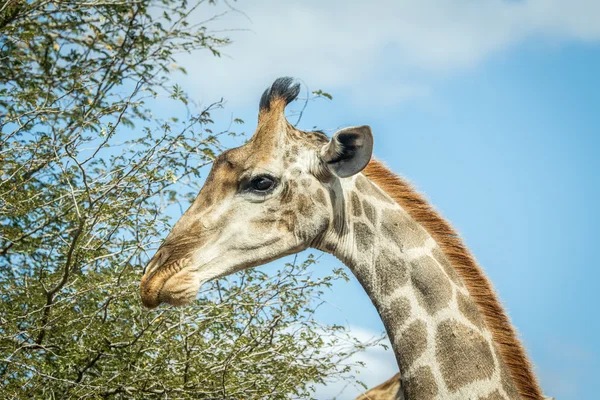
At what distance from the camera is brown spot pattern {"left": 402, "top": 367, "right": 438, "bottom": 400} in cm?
387

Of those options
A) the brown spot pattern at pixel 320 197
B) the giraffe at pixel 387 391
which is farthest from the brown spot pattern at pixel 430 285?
the giraffe at pixel 387 391

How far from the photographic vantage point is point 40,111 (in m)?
6.55

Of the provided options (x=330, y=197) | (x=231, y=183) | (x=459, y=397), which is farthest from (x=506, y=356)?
(x=231, y=183)

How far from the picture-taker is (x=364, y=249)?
420 centimetres

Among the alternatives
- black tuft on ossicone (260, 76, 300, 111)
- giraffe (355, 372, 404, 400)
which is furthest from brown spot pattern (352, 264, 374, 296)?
giraffe (355, 372, 404, 400)

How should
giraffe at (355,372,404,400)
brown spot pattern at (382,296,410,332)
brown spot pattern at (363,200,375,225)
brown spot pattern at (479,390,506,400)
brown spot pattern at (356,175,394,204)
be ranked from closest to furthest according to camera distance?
brown spot pattern at (479,390,506,400) → brown spot pattern at (382,296,410,332) → brown spot pattern at (363,200,375,225) → brown spot pattern at (356,175,394,204) → giraffe at (355,372,404,400)

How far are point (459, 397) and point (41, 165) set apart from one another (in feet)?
16.3

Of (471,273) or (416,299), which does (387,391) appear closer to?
(471,273)

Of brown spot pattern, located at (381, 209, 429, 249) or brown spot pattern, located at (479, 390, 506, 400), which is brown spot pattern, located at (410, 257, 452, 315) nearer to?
brown spot pattern, located at (381, 209, 429, 249)

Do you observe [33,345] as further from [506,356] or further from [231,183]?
[506,356]

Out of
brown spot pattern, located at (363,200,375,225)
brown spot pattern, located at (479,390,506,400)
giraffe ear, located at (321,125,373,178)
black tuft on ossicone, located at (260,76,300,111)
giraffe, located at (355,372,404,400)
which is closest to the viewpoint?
brown spot pattern, located at (479,390,506,400)

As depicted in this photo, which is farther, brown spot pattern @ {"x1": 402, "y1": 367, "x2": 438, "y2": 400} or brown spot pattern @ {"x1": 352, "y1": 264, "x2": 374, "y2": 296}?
brown spot pattern @ {"x1": 352, "y1": 264, "x2": 374, "y2": 296}

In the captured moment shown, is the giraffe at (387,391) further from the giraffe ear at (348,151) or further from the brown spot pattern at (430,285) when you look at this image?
the giraffe ear at (348,151)

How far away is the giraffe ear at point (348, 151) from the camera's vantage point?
412 cm
